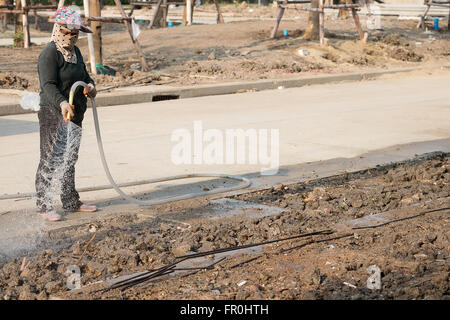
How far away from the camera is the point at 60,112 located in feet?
21.5

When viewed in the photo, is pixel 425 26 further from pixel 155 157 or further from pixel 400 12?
pixel 155 157

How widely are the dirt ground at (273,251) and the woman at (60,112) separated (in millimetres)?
556

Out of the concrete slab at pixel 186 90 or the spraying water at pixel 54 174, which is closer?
the spraying water at pixel 54 174

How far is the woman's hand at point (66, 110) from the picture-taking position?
6238 millimetres

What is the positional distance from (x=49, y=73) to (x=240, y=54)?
13.3m

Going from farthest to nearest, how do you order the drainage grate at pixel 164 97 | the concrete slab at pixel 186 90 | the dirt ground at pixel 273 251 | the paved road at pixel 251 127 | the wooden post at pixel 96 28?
the wooden post at pixel 96 28 → the drainage grate at pixel 164 97 → the concrete slab at pixel 186 90 → the paved road at pixel 251 127 → the dirt ground at pixel 273 251

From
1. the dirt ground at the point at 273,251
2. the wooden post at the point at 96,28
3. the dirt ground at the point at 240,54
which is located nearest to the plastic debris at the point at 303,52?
the dirt ground at the point at 240,54

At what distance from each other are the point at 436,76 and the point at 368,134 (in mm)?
9487

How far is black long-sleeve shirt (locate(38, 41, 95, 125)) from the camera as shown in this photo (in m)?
6.40

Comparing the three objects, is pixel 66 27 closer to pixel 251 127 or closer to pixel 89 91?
pixel 89 91

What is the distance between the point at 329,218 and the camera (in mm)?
6602

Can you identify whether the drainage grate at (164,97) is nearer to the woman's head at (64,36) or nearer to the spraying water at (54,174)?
the spraying water at (54,174)

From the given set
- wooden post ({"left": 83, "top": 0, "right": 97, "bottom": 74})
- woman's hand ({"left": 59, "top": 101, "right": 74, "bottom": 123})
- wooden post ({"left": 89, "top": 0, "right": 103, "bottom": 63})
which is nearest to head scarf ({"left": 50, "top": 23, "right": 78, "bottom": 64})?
woman's hand ({"left": 59, "top": 101, "right": 74, "bottom": 123})
